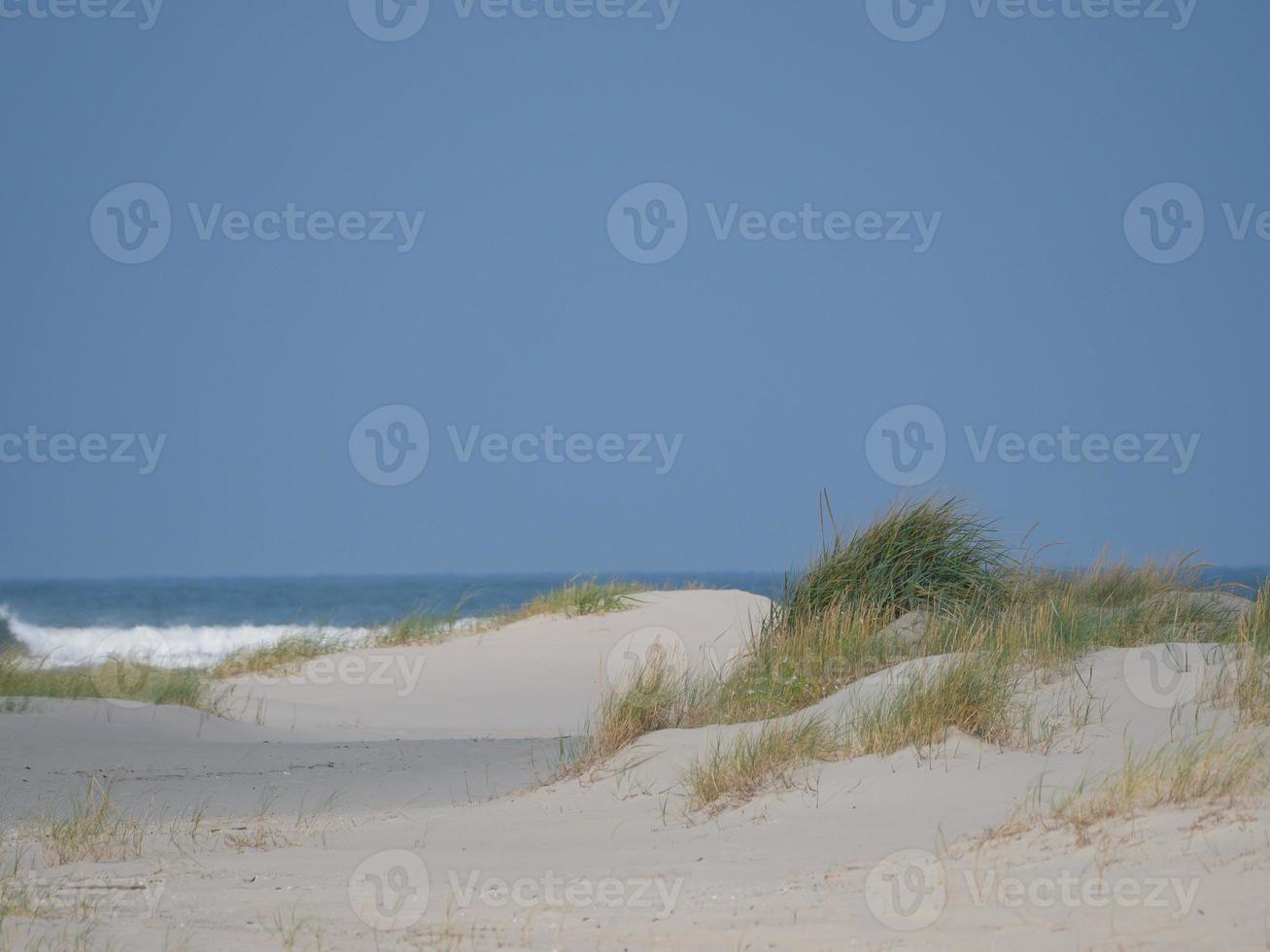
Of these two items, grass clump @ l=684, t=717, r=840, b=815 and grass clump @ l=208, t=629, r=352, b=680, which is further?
grass clump @ l=208, t=629, r=352, b=680

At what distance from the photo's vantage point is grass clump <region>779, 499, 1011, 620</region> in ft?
31.6

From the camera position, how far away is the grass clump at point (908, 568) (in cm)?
962

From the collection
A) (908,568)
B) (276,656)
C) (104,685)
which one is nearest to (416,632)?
(276,656)

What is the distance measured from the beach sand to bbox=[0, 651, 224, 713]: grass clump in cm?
173

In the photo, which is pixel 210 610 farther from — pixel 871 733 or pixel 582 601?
pixel 871 733

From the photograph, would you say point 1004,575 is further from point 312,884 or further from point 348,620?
point 348,620

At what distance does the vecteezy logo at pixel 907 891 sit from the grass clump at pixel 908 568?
5.15 metres

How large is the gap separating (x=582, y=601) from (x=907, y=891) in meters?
13.3

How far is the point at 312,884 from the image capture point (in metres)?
4.62

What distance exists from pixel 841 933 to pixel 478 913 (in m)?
1.25

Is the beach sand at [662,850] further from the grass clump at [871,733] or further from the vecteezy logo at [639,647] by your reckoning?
the vecteezy logo at [639,647]
